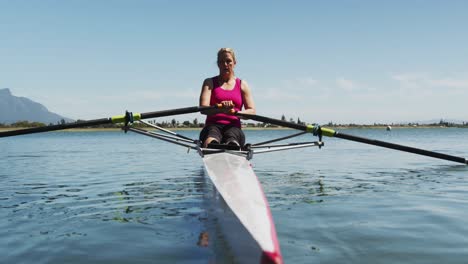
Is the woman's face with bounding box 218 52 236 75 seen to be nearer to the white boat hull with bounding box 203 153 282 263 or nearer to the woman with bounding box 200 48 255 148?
the woman with bounding box 200 48 255 148

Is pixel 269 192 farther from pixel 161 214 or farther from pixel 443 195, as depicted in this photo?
pixel 443 195

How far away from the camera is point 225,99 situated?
28.6 feet

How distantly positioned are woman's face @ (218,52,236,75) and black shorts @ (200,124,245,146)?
121 centimetres

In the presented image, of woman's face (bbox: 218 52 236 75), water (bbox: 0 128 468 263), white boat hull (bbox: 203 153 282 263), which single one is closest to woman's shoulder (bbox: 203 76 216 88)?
woman's face (bbox: 218 52 236 75)

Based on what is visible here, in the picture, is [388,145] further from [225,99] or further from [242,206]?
[242,206]

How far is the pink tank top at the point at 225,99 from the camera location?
8.62 m

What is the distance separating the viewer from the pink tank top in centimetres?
862

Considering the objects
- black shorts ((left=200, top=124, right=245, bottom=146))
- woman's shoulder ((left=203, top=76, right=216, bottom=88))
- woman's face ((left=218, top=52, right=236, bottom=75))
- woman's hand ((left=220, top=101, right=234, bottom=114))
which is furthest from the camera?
Result: woman's shoulder ((left=203, top=76, right=216, bottom=88))

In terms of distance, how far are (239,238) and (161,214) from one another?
3331 millimetres

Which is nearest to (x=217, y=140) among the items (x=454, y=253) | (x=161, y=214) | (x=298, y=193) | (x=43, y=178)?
(x=161, y=214)

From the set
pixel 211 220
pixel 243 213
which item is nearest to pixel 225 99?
pixel 211 220

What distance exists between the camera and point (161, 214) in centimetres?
704

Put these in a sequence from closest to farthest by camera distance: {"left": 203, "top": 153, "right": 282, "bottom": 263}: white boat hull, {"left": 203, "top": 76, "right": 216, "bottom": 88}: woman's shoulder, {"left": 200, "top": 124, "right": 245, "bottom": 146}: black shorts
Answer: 1. {"left": 203, "top": 153, "right": 282, "bottom": 263}: white boat hull
2. {"left": 200, "top": 124, "right": 245, "bottom": 146}: black shorts
3. {"left": 203, "top": 76, "right": 216, "bottom": 88}: woman's shoulder

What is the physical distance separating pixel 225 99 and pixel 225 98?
0.9 inches
